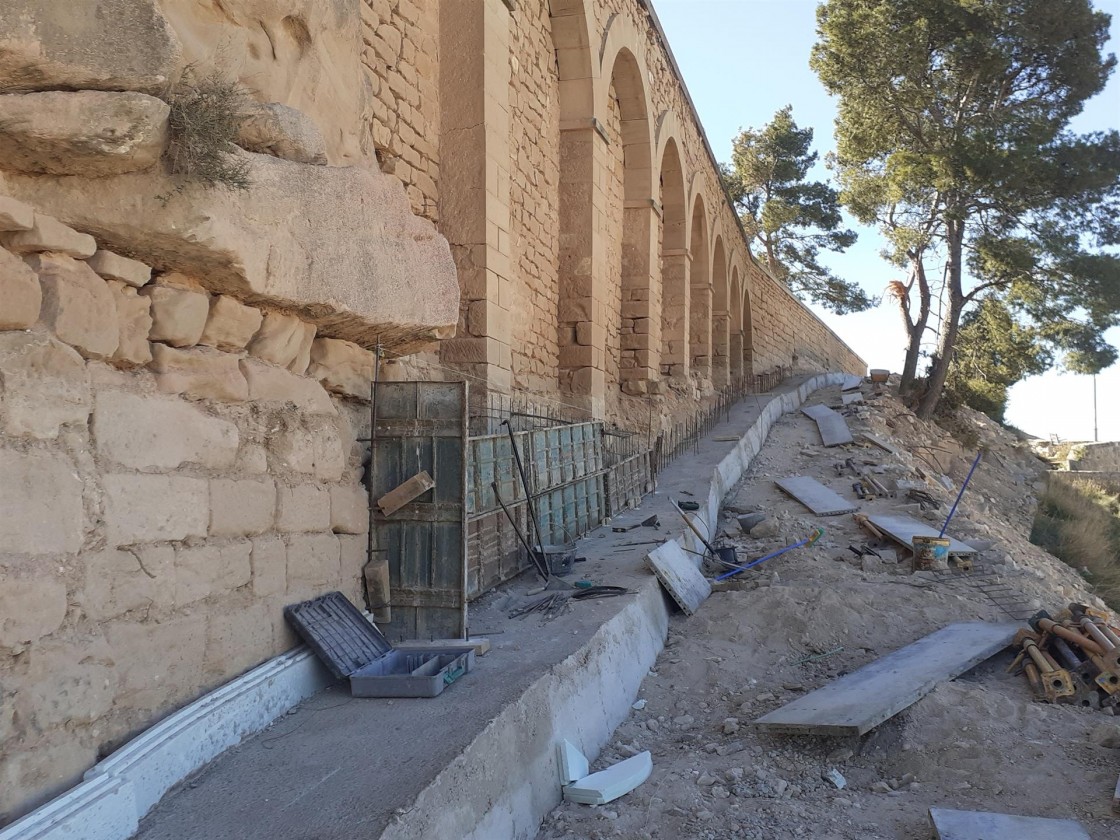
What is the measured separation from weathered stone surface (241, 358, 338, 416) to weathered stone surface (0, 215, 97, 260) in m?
0.85

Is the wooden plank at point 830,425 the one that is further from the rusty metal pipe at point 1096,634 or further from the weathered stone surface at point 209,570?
the weathered stone surface at point 209,570

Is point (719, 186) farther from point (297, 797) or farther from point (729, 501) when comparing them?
point (297, 797)

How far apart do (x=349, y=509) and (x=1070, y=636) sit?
4.07m

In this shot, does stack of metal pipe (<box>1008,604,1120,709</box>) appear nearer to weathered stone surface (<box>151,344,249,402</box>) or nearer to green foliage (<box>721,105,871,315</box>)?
weathered stone surface (<box>151,344,249,402</box>)

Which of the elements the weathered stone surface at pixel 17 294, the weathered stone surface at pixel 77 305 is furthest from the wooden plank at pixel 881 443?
the weathered stone surface at pixel 17 294

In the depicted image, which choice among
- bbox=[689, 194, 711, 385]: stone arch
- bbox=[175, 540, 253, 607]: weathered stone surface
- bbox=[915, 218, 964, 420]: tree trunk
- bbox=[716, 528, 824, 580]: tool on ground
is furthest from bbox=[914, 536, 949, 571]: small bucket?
bbox=[915, 218, 964, 420]: tree trunk

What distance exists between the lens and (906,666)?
15.8 feet

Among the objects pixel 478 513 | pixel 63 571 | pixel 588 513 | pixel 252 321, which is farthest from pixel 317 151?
pixel 588 513

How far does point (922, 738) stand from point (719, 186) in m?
17.6

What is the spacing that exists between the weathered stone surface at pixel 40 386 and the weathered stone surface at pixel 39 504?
85mm

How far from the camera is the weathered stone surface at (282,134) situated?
128 inches

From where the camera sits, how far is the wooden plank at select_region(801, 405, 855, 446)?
13.6 m

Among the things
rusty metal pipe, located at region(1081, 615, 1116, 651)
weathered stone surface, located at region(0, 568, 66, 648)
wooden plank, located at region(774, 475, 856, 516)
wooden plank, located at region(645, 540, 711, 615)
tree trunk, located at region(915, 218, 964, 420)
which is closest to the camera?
weathered stone surface, located at region(0, 568, 66, 648)

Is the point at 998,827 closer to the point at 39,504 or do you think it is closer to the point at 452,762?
the point at 452,762
